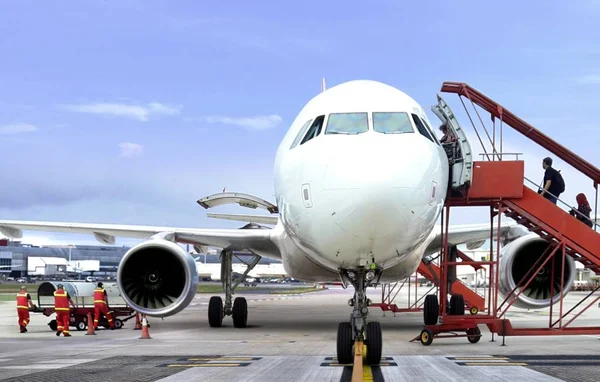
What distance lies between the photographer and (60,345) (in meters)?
14.2

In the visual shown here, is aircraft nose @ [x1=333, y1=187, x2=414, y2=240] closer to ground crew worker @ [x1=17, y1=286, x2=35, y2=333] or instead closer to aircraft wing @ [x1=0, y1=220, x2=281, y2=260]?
aircraft wing @ [x1=0, y1=220, x2=281, y2=260]

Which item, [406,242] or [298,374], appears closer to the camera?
[298,374]

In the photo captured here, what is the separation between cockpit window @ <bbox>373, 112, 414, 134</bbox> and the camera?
1004 cm

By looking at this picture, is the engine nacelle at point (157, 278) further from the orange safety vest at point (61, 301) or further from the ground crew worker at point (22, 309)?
the ground crew worker at point (22, 309)

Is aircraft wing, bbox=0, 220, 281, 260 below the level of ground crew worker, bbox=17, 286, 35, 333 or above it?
above

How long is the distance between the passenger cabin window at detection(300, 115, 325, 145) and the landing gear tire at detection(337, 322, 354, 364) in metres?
2.62

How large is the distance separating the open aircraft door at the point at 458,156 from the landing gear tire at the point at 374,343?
3627mm

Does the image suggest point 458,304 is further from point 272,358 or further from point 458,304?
point 272,358

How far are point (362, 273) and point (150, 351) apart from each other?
4.29 meters

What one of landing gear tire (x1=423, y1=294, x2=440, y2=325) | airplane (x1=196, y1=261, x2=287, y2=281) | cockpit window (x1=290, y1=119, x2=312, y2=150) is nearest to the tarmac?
landing gear tire (x1=423, y1=294, x2=440, y2=325)

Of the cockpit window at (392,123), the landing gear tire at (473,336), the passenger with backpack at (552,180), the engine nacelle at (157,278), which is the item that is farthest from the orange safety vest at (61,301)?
the passenger with backpack at (552,180)

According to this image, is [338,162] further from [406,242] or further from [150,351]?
[150,351]

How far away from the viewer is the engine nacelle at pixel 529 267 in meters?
15.1

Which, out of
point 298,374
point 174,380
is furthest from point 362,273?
point 174,380
